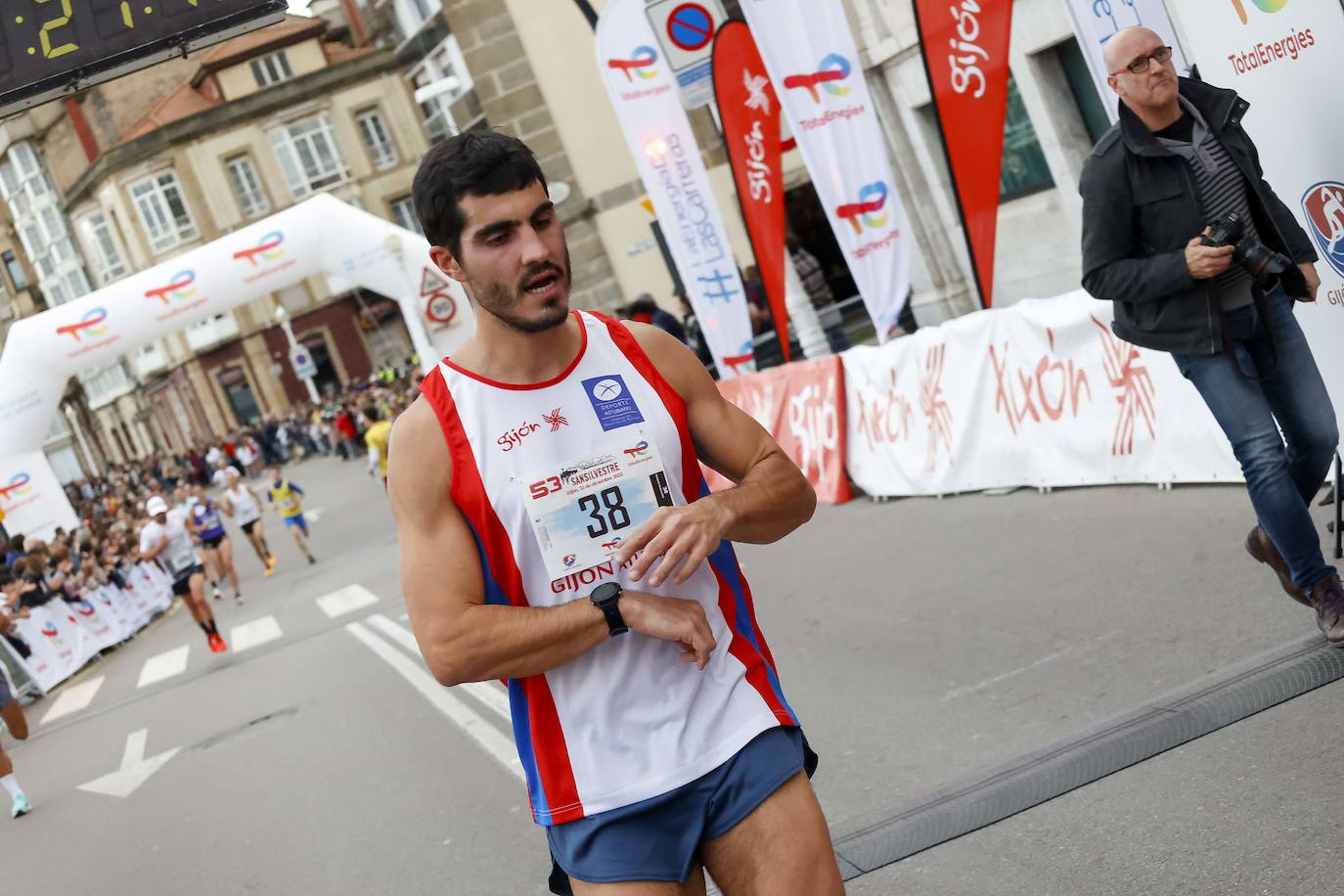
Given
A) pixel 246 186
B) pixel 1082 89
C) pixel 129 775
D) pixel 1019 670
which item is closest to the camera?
pixel 1019 670

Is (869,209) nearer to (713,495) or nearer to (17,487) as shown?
(713,495)

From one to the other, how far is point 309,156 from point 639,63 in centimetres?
5515

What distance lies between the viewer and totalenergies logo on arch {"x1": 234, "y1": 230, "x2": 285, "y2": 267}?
2430cm

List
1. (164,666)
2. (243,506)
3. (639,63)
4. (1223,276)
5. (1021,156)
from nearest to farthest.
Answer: (1223,276) → (639,63) → (1021,156) → (164,666) → (243,506)

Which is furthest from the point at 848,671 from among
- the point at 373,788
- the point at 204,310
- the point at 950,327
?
the point at 204,310

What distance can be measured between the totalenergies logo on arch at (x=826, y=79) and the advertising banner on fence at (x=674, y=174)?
273 centimetres

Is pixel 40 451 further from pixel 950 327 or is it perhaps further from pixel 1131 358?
pixel 1131 358

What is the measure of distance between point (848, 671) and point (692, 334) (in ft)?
49.2

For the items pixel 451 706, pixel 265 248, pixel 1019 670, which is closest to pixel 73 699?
pixel 265 248

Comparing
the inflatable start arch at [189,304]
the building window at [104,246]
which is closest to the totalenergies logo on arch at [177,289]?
the inflatable start arch at [189,304]

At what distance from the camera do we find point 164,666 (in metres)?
20.0

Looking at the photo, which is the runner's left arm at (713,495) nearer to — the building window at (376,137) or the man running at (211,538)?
the man running at (211,538)

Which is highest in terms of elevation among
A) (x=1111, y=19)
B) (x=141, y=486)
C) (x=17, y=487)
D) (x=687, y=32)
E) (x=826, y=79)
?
(x=687, y=32)

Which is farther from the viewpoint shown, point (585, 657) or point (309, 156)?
point (309, 156)
